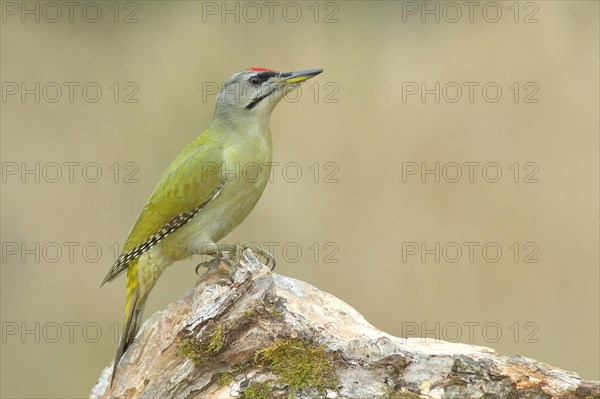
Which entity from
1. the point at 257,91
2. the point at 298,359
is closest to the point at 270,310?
the point at 298,359

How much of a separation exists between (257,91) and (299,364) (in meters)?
2.04

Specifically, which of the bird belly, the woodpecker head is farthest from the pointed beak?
the bird belly

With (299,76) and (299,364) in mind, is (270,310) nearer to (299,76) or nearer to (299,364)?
(299,364)

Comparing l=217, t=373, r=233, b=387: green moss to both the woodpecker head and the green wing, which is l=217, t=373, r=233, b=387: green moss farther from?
the woodpecker head

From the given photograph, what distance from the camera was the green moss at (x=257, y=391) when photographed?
3.65 m

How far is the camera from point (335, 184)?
23.7ft

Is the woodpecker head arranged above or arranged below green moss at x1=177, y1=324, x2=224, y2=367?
above

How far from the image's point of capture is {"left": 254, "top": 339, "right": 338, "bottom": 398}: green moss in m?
3.63

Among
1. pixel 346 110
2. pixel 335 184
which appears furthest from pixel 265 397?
pixel 346 110

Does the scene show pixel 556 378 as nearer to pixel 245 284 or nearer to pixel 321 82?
pixel 245 284

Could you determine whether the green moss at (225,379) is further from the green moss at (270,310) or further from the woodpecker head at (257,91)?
the woodpecker head at (257,91)

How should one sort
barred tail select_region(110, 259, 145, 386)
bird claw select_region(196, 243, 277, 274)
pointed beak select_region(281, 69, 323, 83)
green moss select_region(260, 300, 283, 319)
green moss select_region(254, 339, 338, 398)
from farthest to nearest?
1. pointed beak select_region(281, 69, 323, 83)
2. barred tail select_region(110, 259, 145, 386)
3. bird claw select_region(196, 243, 277, 274)
4. green moss select_region(260, 300, 283, 319)
5. green moss select_region(254, 339, 338, 398)

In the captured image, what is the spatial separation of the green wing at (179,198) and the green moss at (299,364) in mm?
1399

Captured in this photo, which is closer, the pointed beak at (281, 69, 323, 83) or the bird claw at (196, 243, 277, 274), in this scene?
the bird claw at (196, 243, 277, 274)
